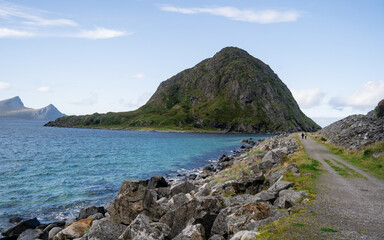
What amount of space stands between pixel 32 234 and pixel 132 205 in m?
9.15

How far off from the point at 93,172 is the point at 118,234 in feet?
116

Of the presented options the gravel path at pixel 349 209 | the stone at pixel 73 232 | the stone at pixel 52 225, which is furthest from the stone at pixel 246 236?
the stone at pixel 52 225

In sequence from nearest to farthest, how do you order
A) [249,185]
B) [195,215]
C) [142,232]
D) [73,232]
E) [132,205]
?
[142,232]
[195,215]
[132,205]
[73,232]
[249,185]

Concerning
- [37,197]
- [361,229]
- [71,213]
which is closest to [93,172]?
[37,197]

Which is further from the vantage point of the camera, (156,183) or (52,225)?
(156,183)

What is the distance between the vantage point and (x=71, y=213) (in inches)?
953

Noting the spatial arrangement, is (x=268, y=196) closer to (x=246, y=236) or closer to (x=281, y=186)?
(x=281, y=186)

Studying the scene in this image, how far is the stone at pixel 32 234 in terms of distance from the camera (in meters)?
18.0

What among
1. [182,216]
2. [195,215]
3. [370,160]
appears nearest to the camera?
[195,215]

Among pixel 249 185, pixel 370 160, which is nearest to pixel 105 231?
pixel 249 185

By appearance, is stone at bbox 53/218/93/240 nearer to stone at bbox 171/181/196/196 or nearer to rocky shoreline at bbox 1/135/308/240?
rocky shoreline at bbox 1/135/308/240

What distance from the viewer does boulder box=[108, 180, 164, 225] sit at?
48.4ft

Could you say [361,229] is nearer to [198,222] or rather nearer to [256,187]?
[198,222]

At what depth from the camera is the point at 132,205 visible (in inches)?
584
